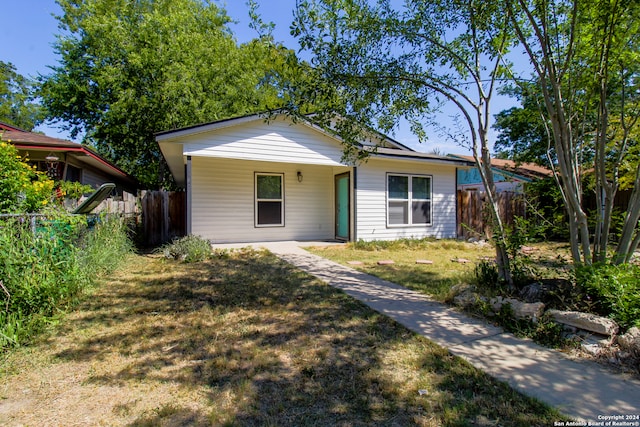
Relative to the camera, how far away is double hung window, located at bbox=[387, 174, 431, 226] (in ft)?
35.6

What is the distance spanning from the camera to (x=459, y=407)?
212 centimetres

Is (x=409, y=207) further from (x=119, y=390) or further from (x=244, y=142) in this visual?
(x=119, y=390)

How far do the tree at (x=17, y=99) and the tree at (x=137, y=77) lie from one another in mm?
11673

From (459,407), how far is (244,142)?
308 inches

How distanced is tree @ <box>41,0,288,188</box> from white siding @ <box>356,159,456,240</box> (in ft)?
23.7

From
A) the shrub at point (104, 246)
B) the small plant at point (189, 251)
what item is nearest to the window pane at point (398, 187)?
the small plant at point (189, 251)

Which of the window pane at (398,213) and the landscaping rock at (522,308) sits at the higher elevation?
the window pane at (398,213)

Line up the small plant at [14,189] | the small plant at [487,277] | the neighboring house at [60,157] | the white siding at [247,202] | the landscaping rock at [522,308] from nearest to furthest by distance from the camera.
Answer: the landscaping rock at [522,308], the small plant at [487,277], the small plant at [14,189], the neighboring house at [60,157], the white siding at [247,202]

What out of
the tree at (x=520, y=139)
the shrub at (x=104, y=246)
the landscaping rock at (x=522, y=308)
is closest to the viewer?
the landscaping rock at (x=522, y=308)

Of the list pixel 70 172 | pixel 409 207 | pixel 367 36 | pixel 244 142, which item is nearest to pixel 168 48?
pixel 70 172

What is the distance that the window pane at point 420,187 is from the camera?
37.0 ft

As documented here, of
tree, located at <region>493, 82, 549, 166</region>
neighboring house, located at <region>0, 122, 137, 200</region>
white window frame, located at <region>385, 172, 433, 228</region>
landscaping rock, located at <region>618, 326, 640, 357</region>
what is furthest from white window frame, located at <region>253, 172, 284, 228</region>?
tree, located at <region>493, 82, 549, 166</region>

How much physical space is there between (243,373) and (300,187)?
880 centimetres

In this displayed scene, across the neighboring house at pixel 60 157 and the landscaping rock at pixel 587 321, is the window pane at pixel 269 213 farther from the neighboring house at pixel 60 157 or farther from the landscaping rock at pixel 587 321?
the landscaping rock at pixel 587 321
